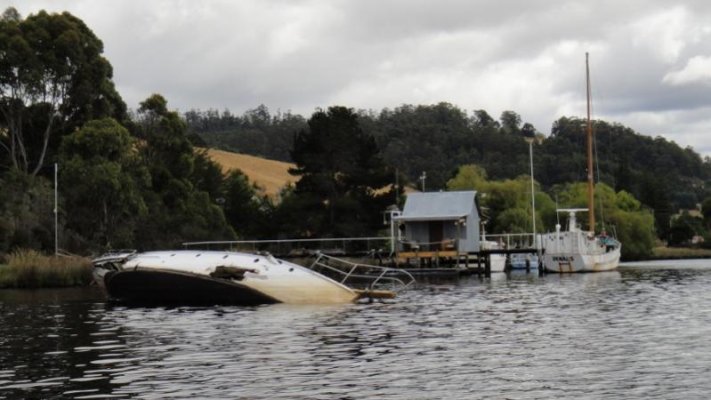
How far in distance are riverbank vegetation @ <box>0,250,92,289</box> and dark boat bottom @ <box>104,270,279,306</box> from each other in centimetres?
1507

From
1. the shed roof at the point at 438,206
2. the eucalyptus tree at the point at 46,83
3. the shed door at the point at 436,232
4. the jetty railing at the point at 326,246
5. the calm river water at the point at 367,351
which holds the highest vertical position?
the eucalyptus tree at the point at 46,83

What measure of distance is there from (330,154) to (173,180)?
15.7 m

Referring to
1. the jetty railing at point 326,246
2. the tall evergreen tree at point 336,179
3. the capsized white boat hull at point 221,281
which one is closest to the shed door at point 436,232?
the jetty railing at point 326,246

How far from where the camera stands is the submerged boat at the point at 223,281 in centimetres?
4197

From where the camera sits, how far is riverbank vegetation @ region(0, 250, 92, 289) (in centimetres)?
5844

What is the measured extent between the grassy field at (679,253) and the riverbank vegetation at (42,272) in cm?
9167

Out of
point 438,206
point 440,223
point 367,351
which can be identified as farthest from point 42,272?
point 367,351

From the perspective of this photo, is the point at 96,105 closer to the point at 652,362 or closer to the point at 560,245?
the point at 560,245

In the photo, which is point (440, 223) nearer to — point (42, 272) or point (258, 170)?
point (42, 272)

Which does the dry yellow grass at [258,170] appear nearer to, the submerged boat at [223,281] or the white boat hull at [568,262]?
the white boat hull at [568,262]

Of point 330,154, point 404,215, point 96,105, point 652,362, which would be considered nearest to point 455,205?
point 404,215

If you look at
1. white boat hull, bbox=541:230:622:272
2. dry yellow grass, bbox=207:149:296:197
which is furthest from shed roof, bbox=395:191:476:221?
dry yellow grass, bbox=207:149:296:197

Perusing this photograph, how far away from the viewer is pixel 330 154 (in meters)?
92.8

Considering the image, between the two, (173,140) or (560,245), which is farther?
(173,140)
